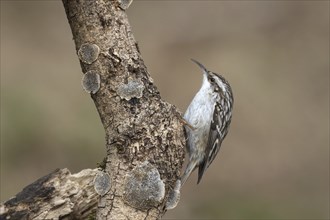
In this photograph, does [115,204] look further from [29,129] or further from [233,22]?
[233,22]

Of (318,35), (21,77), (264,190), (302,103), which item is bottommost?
(264,190)

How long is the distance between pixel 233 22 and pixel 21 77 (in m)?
3.59

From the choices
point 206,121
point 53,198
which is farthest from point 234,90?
point 53,198

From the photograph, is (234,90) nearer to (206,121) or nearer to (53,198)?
(206,121)

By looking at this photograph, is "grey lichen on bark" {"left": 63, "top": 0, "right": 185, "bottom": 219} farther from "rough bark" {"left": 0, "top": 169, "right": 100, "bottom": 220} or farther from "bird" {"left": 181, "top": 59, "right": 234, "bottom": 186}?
"bird" {"left": 181, "top": 59, "right": 234, "bottom": 186}

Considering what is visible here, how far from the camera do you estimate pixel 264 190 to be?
9.05 meters

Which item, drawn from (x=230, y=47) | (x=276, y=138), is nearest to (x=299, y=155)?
(x=276, y=138)

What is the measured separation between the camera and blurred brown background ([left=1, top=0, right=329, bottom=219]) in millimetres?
8508

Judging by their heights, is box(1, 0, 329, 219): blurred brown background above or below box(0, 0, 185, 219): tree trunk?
below

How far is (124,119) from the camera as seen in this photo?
3.57m

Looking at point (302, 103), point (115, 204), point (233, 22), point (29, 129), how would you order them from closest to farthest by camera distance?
point (115, 204) → point (29, 129) → point (302, 103) → point (233, 22)

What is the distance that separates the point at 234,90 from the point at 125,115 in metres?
6.38

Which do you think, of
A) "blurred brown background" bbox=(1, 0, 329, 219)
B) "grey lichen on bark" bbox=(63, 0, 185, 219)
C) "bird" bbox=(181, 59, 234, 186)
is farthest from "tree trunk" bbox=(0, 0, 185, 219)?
"blurred brown background" bbox=(1, 0, 329, 219)

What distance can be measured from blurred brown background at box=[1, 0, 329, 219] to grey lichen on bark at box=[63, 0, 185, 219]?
4.56 m
